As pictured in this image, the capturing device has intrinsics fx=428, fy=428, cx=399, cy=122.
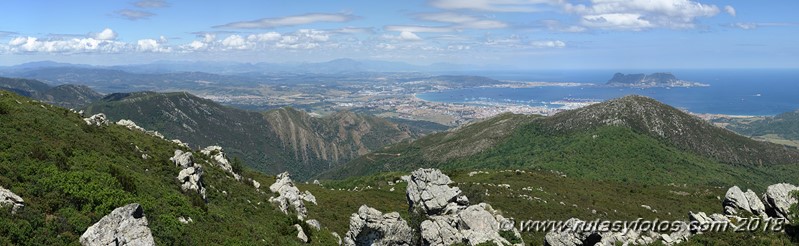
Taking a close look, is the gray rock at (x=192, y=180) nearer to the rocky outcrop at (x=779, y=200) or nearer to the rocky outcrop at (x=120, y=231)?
the rocky outcrop at (x=120, y=231)

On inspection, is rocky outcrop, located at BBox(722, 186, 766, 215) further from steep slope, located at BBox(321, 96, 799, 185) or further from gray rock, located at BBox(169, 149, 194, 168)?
steep slope, located at BBox(321, 96, 799, 185)

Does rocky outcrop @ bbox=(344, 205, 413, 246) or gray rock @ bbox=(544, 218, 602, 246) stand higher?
gray rock @ bbox=(544, 218, 602, 246)

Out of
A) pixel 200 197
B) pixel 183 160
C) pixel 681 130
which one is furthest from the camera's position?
pixel 681 130

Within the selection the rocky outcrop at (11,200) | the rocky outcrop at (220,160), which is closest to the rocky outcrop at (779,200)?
the rocky outcrop at (11,200)

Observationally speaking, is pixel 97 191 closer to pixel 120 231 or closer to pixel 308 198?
pixel 120 231

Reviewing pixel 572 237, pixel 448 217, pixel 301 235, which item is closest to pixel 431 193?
pixel 448 217

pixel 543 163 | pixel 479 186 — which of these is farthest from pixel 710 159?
pixel 479 186

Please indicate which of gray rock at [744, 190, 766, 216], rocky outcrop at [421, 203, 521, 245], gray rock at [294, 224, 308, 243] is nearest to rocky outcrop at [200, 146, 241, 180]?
gray rock at [294, 224, 308, 243]
